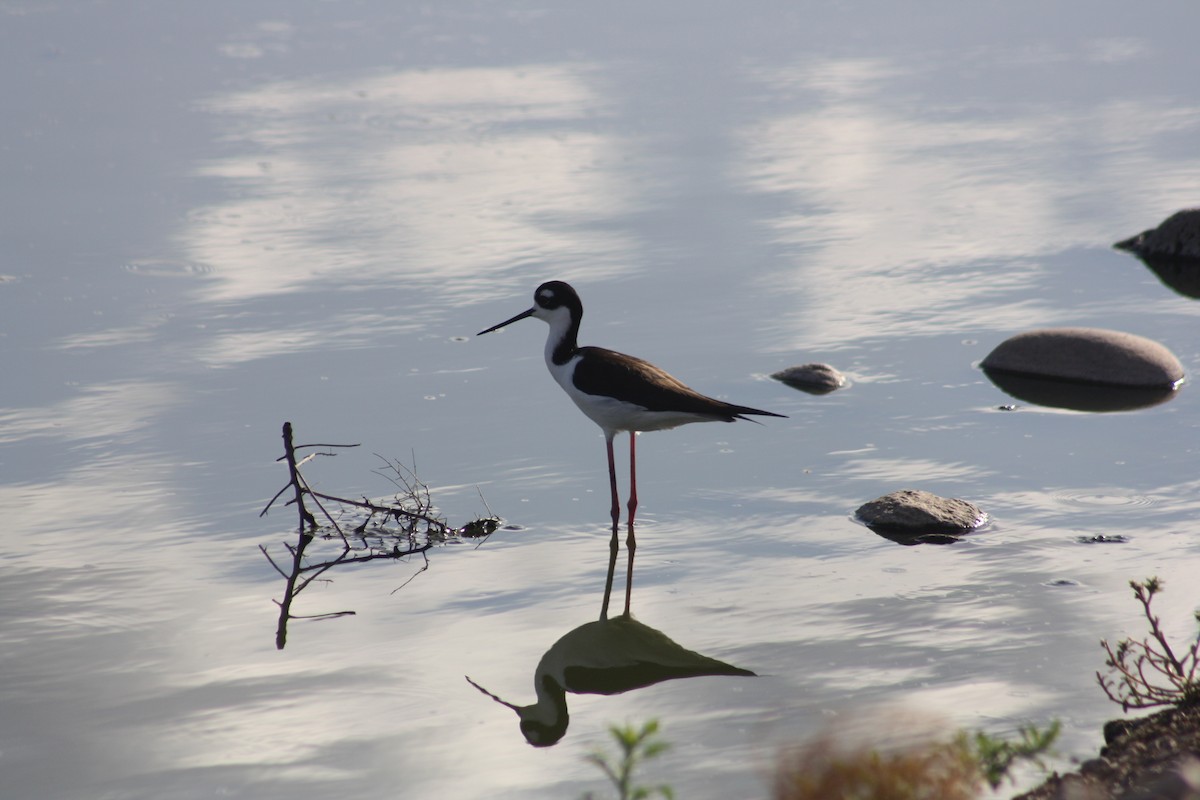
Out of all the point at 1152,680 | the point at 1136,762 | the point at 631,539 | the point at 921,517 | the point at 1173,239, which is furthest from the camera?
the point at 1173,239

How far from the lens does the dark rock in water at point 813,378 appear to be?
8.59 meters

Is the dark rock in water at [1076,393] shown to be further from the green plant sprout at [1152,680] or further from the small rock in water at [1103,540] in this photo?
the green plant sprout at [1152,680]

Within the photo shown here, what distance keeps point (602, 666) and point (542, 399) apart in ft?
10.9

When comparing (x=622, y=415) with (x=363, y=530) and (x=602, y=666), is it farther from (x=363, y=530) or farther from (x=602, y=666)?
(x=602, y=666)

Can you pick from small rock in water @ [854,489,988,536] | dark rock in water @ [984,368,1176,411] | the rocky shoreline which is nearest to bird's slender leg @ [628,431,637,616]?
small rock in water @ [854,489,988,536]

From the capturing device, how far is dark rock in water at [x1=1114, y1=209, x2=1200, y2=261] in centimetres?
1143

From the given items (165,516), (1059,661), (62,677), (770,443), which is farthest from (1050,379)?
(62,677)

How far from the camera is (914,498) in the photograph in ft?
21.8

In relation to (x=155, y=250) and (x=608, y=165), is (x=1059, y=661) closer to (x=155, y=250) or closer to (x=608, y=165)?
(x=155, y=250)

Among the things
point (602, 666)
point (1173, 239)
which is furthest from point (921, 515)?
point (1173, 239)

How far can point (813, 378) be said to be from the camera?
8.62m

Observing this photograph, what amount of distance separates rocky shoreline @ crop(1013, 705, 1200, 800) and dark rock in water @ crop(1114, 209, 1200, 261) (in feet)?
25.9

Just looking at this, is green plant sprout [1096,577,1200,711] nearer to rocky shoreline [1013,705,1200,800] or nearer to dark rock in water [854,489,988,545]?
rocky shoreline [1013,705,1200,800]

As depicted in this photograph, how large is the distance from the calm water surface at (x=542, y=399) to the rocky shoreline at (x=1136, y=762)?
224mm
